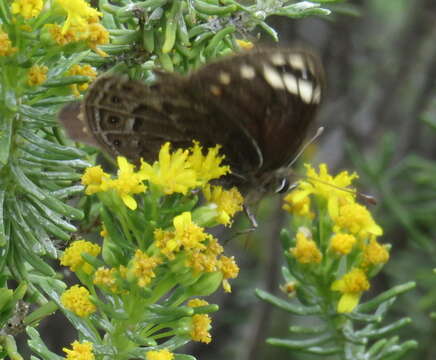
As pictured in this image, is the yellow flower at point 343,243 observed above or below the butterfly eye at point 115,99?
below

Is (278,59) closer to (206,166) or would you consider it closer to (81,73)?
(206,166)

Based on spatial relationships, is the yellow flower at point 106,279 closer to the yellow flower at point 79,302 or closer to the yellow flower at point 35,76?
the yellow flower at point 79,302

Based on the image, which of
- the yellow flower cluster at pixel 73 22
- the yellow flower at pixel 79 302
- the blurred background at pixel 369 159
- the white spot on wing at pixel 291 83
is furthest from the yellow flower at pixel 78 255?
the blurred background at pixel 369 159

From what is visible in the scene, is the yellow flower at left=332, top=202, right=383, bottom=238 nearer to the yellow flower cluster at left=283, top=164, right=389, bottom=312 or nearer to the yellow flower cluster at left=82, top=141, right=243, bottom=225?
the yellow flower cluster at left=283, top=164, right=389, bottom=312

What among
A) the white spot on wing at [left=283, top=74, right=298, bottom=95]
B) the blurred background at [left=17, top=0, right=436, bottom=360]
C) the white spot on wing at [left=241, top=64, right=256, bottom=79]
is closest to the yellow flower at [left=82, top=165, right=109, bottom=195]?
the white spot on wing at [left=241, top=64, right=256, bottom=79]

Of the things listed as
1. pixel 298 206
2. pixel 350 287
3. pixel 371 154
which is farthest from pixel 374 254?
pixel 371 154

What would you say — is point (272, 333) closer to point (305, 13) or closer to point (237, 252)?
point (237, 252)
